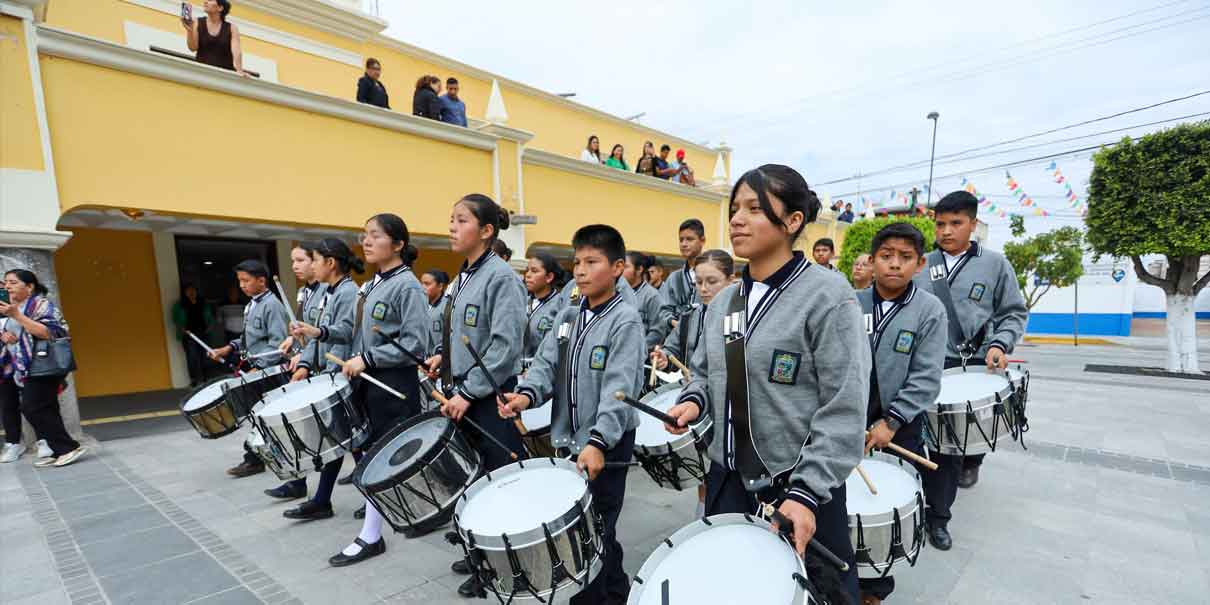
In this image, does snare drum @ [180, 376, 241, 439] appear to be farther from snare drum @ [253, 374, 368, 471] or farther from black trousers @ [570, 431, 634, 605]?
black trousers @ [570, 431, 634, 605]

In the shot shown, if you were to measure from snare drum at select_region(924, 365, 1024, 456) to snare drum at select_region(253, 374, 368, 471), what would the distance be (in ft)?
12.5

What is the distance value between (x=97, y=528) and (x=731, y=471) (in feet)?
16.3

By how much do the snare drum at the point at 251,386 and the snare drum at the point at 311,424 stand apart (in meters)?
1.27

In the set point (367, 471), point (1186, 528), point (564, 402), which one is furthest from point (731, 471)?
point (1186, 528)

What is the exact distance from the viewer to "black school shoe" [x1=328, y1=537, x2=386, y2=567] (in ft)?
10.5

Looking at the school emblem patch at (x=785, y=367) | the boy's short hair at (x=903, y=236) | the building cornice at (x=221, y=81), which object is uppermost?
the building cornice at (x=221, y=81)

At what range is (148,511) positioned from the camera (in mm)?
4168

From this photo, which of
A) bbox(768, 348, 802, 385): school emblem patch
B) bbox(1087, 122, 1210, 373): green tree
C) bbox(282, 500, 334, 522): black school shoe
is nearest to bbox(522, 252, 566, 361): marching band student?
bbox(282, 500, 334, 522): black school shoe

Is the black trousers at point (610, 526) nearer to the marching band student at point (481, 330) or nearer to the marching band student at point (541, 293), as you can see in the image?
the marching band student at point (481, 330)

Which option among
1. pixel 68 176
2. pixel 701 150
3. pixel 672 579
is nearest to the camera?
pixel 672 579

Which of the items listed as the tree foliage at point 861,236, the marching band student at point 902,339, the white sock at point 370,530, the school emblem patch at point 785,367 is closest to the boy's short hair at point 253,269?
the white sock at point 370,530

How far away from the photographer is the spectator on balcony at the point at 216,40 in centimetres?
664

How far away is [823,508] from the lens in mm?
1685

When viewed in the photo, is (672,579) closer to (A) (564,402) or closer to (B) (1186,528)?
(A) (564,402)
